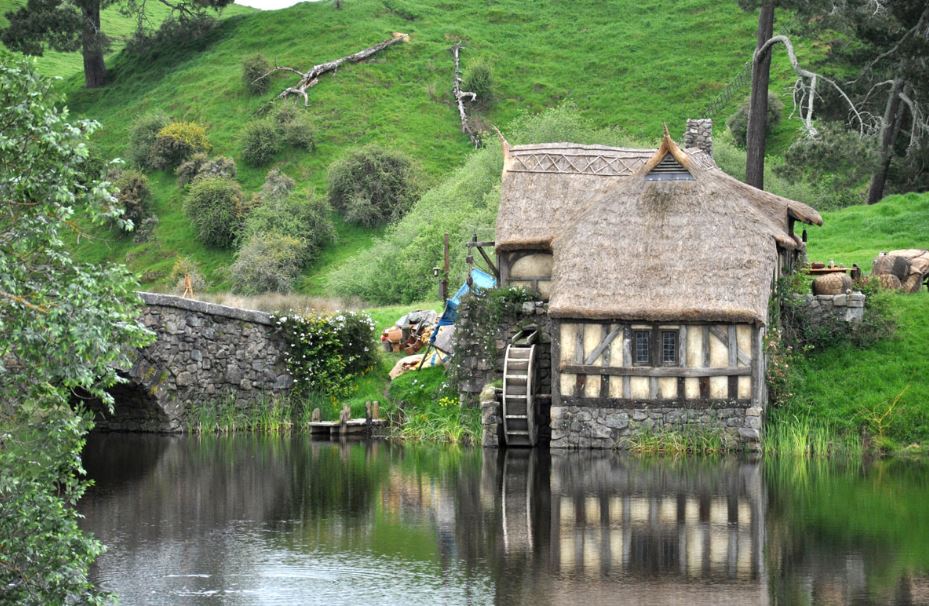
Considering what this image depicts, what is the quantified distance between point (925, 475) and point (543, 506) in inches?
304

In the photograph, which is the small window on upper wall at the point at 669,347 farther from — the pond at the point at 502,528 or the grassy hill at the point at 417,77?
the grassy hill at the point at 417,77

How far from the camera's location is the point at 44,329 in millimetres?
13117

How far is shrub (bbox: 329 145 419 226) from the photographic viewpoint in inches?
2425

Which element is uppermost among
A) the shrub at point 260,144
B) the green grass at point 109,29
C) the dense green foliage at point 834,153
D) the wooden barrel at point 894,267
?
the green grass at point 109,29

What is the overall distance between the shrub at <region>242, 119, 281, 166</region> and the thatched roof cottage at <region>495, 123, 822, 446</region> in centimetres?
3748

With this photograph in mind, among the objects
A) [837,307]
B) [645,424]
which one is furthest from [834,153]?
[645,424]

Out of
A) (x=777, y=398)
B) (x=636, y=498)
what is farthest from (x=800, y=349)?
(x=636, y=498)

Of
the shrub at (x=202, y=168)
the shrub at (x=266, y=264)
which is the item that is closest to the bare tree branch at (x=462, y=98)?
the shrub at (x=202, y=168)

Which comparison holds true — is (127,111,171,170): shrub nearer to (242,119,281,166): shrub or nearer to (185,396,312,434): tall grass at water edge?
(242,119,281,166): shrub

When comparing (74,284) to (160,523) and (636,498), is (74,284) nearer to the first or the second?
(160,523)

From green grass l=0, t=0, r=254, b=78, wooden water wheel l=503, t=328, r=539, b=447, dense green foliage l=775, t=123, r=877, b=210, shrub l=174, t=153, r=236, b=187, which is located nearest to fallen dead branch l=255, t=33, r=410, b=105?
shrub l=174, t=153, r=236, b=187

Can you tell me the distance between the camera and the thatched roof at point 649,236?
2902 cm

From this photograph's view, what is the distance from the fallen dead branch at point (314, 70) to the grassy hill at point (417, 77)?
1.58ft

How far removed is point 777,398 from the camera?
101 feet
